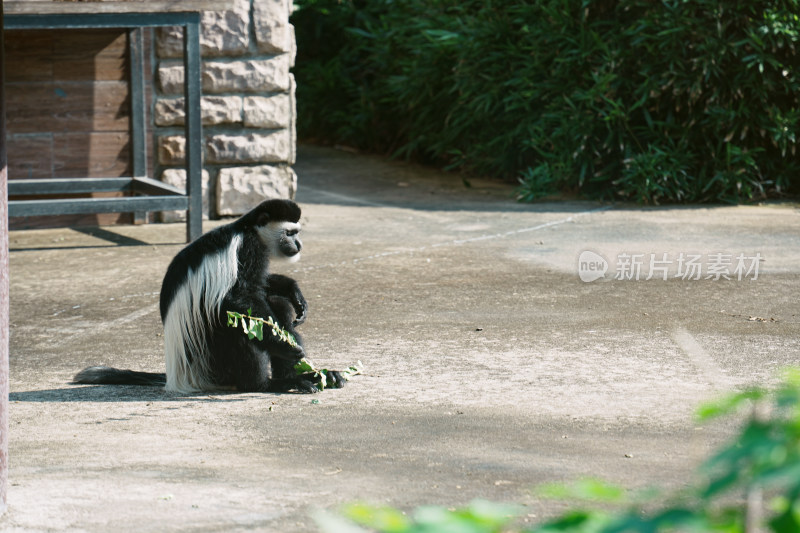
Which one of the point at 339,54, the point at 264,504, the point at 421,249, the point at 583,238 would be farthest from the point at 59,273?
the point at 339,54

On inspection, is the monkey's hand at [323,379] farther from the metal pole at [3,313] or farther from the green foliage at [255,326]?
the metal pole at [3,313]

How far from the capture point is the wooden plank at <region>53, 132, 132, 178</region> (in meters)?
7.23

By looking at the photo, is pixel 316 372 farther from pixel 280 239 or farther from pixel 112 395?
pixel 112 395

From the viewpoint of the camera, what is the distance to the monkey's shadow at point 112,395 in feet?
12.6

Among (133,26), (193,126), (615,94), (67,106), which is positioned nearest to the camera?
(133,26)

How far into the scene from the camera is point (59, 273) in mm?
5984

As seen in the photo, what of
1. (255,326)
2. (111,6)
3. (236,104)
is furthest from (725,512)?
(236,104)

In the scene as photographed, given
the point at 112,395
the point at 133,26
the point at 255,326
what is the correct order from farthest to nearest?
the point at 133,26, the point at 112,395, the point at 255,326

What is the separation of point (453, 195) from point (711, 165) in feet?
6.65

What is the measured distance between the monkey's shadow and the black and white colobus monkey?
1.3 inches

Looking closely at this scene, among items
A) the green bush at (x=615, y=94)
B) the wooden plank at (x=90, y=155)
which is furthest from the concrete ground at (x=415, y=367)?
the green bush at (x=615, y=94)

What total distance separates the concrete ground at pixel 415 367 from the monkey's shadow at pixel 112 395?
0.05ft

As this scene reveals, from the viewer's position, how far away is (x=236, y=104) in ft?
24.0

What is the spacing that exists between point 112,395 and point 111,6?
3020 millimetres
